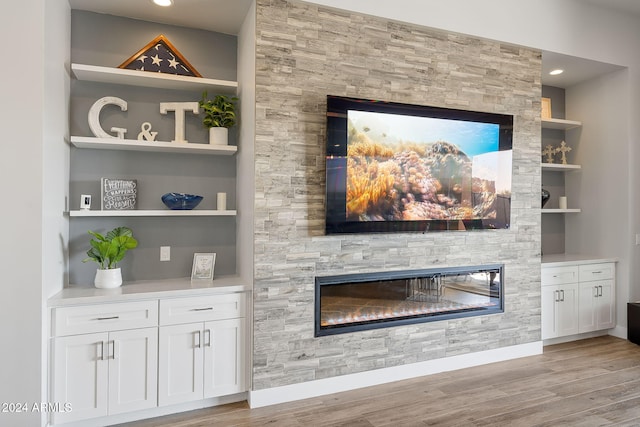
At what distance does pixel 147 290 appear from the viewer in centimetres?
256

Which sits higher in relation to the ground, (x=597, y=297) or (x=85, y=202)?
(x=85, y=202)

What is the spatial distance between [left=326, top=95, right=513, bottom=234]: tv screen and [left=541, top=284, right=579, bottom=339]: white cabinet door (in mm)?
1038

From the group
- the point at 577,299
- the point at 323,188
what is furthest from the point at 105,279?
the point at 577,299

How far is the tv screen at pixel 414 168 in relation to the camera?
9.25 ft

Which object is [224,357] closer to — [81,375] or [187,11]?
[81,375]

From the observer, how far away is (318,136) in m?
2.83

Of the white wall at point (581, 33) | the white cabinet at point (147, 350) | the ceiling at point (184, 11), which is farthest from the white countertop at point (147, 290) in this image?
the white wall at point (581, 33)

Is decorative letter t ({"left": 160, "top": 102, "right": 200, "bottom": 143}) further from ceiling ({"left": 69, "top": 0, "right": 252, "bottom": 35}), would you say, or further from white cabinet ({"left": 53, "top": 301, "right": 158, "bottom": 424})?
white cabinet ({"left": 53, "top": 301, "right": 158, "bottom": 424})

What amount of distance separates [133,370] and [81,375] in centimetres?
28

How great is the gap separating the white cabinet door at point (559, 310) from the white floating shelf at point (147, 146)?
10.8 feet

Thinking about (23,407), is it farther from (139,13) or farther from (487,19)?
(487,19)

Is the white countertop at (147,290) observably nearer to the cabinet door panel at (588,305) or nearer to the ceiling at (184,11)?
the ceiling at (184,11)

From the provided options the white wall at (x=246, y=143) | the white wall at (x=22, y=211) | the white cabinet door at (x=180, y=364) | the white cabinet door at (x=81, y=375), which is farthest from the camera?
the white wall at (x=246, y=143)

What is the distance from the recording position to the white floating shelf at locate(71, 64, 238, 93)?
2654mm
